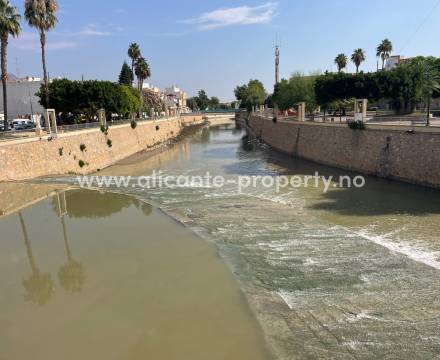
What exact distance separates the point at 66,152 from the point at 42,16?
16.9 metres

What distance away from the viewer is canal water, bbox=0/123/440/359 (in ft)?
26.7

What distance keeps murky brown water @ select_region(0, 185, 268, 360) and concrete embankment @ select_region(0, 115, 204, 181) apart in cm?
957

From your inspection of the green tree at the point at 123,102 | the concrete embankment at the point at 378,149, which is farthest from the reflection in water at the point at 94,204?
the green tree at the point at 123,102

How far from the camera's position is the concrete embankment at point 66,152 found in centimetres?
2433

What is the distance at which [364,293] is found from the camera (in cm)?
998

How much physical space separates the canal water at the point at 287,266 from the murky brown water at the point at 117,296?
6 centimetres

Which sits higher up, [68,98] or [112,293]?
[68,98]

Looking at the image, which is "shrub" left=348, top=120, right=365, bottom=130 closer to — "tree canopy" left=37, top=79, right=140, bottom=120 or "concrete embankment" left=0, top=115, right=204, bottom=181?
"concrete embankment" left=0, top=115, right=204, bottom=181

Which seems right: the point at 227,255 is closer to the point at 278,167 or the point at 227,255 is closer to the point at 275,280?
the point at 275,280

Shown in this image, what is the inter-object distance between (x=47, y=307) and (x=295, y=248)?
7602 mm

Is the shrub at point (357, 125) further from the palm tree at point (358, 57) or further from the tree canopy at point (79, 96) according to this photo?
the palm tree at point (358, 57)

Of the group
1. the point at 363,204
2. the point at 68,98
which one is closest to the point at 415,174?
the point at 363,204

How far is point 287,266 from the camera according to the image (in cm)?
1162

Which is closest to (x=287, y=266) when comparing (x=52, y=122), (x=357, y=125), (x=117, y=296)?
(x=117, y=296)
